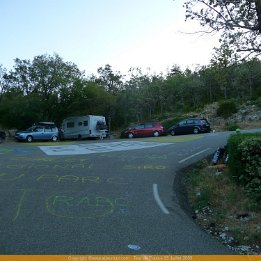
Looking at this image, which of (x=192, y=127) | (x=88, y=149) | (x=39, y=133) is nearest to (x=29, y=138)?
(x=39, y=133)

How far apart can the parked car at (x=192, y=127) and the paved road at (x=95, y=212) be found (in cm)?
2402

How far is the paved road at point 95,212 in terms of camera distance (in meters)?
6.95

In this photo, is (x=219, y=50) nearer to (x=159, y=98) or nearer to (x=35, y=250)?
(x=35, y=250)

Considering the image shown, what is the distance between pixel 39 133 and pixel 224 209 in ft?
107

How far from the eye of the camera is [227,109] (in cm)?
4703

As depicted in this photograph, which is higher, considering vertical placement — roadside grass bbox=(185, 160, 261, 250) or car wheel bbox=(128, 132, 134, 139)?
car wheel bbox=(128, 132, 134, 139)

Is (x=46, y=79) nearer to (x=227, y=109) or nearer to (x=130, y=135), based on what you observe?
(x=130, y=135)

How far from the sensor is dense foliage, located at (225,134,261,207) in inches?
393

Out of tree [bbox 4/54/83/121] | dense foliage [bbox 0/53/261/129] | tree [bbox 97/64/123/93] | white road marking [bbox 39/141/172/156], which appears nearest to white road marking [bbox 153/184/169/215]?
white road marking [bbox 39/141/172/156]

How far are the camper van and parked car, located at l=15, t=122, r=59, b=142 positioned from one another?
9.18ft

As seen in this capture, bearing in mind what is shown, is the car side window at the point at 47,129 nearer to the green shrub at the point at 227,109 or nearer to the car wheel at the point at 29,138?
the car wheel at the point at 29,138

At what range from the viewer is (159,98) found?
61.5 m

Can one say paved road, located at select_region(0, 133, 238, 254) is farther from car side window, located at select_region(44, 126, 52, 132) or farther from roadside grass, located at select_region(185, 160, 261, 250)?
→ car side window, located at select_region(44, 126, 52, 132)

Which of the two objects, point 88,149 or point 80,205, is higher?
point 88,149
